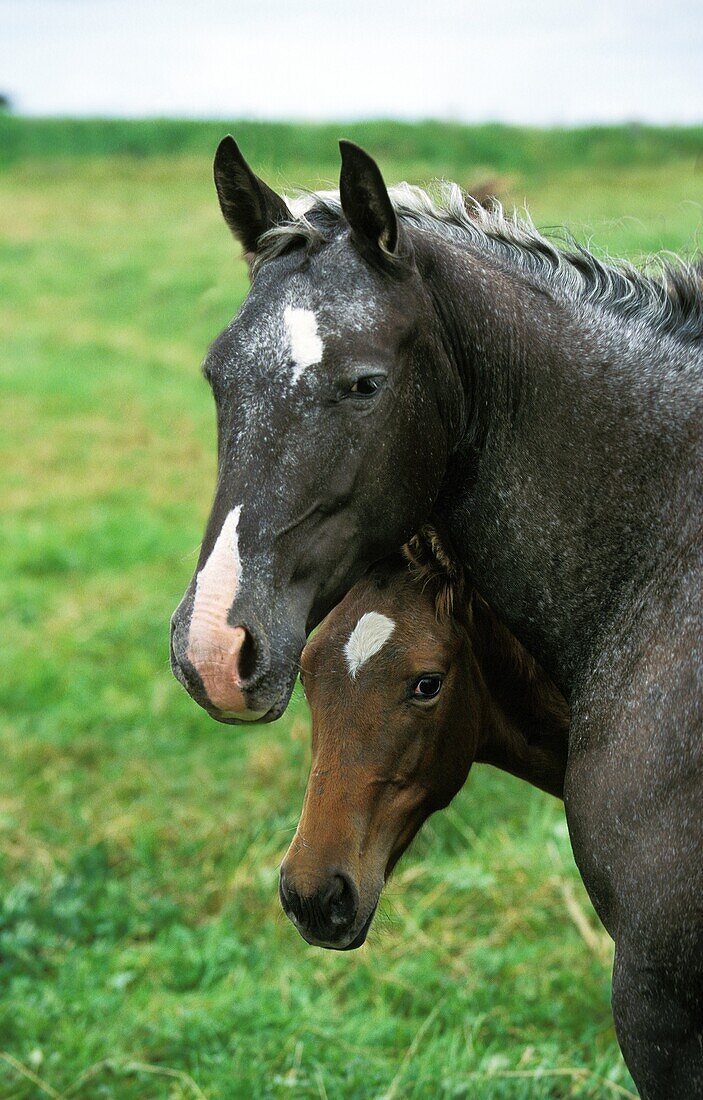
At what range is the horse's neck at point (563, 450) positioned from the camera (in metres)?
2.55

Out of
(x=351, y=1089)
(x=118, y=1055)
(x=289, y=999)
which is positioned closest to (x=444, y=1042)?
(x=351, y=1089)

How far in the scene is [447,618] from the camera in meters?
3.31

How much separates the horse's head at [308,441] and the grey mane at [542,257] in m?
0.07

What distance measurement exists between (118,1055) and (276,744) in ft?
8.57

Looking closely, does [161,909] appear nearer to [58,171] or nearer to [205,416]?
[205,416]

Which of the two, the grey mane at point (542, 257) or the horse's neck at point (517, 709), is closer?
the grey mane at point (542, 257)

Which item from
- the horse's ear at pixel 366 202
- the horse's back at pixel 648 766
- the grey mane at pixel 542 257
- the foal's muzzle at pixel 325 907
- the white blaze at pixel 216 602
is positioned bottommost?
the foal's muzzle at pixel 325 907

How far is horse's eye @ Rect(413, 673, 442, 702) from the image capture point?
3275mm

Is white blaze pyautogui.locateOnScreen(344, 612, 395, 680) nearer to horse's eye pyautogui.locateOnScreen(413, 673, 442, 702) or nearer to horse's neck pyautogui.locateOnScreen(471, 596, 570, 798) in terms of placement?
horse's eye pyautogui.locateOnScreen(413, 673, 442, 702)

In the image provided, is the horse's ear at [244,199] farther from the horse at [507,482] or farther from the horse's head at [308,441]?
the horse's head at [308,441]

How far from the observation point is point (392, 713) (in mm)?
3266

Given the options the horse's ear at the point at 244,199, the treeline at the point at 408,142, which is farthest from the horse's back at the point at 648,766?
the treeline at the point at 408,142

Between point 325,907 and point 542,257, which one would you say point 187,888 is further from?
point 542,257

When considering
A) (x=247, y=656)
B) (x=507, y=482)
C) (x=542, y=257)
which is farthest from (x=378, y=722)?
(x=542, y=257)
